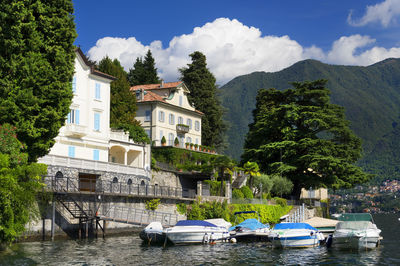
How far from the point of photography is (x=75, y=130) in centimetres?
4688

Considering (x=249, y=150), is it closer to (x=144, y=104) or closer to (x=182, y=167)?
(x=182, y=167)

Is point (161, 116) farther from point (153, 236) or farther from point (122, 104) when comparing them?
point (153, 236)

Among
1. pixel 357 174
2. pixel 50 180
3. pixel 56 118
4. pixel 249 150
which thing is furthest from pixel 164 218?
pixel 357 174

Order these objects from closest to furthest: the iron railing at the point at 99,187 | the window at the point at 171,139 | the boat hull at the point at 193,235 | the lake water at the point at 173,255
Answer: the lake water at the point at 173,255 < the boat hull at the point at 193,235 < the iron railing at the point at 99,187 < the window at the point at 171,139

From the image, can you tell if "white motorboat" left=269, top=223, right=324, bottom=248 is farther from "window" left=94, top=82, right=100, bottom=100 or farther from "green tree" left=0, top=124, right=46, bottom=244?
"window" left=94, top=82, right=100, bottom=100

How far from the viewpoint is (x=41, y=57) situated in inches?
1286

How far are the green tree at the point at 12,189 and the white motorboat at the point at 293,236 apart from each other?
1555 cm

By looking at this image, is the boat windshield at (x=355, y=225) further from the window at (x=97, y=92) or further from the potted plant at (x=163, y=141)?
the potted plant at (x=163, y=141)

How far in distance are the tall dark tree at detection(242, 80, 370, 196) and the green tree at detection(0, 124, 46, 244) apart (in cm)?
3970

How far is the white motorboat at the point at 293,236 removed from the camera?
1337 inches

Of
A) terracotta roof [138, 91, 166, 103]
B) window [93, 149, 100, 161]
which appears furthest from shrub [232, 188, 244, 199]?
terracotta roof [138, 91, 166, 103]

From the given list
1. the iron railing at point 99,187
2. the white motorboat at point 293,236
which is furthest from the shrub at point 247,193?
the white motorboat at point 293,236

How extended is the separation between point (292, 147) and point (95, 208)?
3294 centimetres

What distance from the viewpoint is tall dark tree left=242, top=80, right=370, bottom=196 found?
63.5 metres
